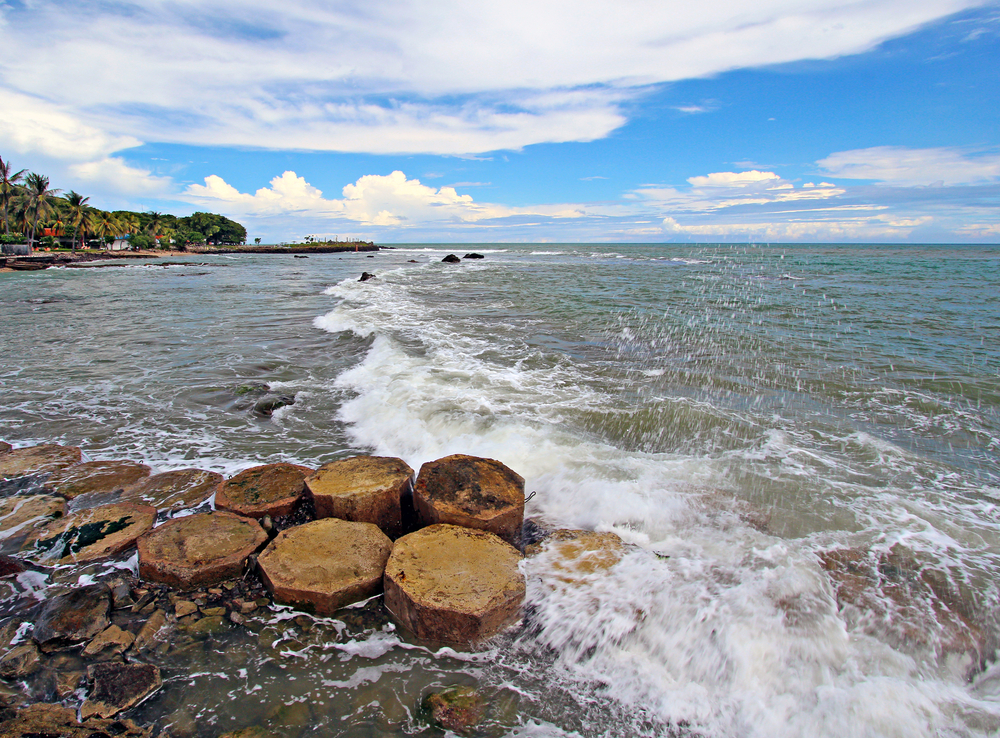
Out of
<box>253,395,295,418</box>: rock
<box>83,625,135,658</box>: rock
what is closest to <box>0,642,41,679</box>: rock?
<box>83,625,135,658</box>: rock

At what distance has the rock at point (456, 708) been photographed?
2693 millimetres

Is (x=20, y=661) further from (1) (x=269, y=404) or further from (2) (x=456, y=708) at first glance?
(1) (x=269, y=404)

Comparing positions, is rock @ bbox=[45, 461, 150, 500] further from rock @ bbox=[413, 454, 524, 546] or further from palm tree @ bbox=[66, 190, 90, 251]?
palm tree @ bbox=[66, 190, 90, 251]

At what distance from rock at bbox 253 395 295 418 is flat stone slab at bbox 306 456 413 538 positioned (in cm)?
325

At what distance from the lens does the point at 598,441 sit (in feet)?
20.8

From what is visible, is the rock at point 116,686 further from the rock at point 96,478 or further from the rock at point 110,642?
the rock at point 96,478

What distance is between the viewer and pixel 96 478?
16.9 feet

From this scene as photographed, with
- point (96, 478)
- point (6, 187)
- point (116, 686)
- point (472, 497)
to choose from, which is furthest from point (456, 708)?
point (6, 187)

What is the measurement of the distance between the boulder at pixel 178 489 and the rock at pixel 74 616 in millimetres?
1354

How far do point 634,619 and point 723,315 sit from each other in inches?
624

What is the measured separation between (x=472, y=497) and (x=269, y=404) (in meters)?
4.82

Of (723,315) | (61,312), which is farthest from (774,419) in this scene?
(61,312)

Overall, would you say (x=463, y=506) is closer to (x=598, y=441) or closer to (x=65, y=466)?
(x=598, y=441)

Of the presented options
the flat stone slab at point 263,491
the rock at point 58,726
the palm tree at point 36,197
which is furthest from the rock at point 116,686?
the palm tree at point 36,197
